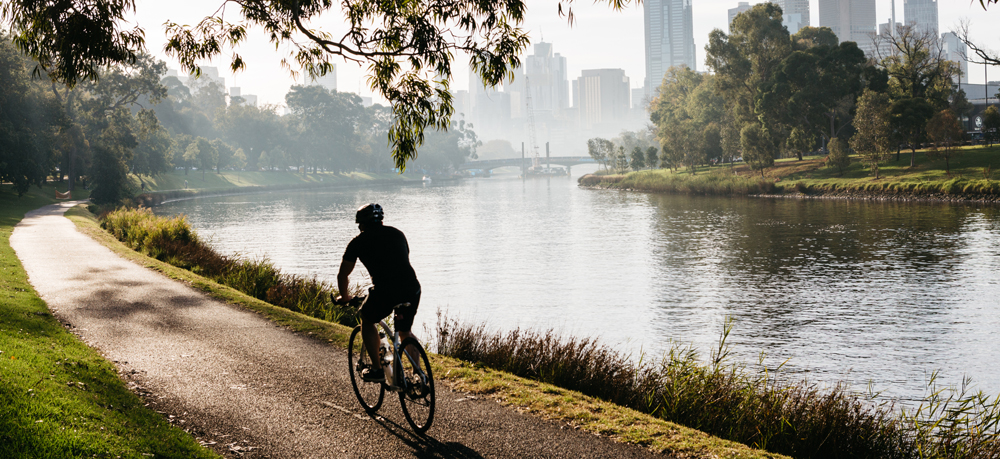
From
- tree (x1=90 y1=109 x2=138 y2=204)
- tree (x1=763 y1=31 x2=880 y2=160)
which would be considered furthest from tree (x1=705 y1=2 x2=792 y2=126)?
tree (x1=90 y1=109 x2=138 y2=204)

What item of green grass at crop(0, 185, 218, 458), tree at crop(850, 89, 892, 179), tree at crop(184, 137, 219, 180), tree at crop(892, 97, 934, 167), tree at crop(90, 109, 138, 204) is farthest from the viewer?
tree at crop(184, 137, 219, 180)

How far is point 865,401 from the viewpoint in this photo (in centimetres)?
1230

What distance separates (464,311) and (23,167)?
129 ft

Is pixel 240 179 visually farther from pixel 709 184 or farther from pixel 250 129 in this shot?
pixel 709 184

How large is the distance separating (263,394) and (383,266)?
2809mm

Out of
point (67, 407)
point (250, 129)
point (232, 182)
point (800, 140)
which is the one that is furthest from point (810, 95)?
point (250, 129)

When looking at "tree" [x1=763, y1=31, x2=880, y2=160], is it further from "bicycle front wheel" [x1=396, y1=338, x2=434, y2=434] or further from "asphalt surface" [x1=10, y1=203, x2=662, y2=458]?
"bicycle front wheel" [x1=396, y1=338, x2=434, y2=434]

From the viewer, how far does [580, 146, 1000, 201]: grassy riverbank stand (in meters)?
50.2

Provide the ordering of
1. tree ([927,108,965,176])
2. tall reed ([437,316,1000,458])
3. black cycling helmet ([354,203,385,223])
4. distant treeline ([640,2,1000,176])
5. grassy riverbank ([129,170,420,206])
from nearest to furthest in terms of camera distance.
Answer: black cycling helmet ([354,203,385,223]), tall reed ([437,316,1000,458]), tree ([927,108,965,176]), distant treeline ([640,2,1000,176]), grassy riverbank ([129,170,420,206])

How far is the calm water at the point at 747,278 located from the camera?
16.0 m

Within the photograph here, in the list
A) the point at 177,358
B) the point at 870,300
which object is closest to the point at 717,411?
the point at 177,358

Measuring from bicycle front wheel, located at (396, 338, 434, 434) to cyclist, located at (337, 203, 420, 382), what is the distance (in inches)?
7.1

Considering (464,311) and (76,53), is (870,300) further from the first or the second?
(76,53)

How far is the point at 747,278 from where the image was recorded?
25266 mm
